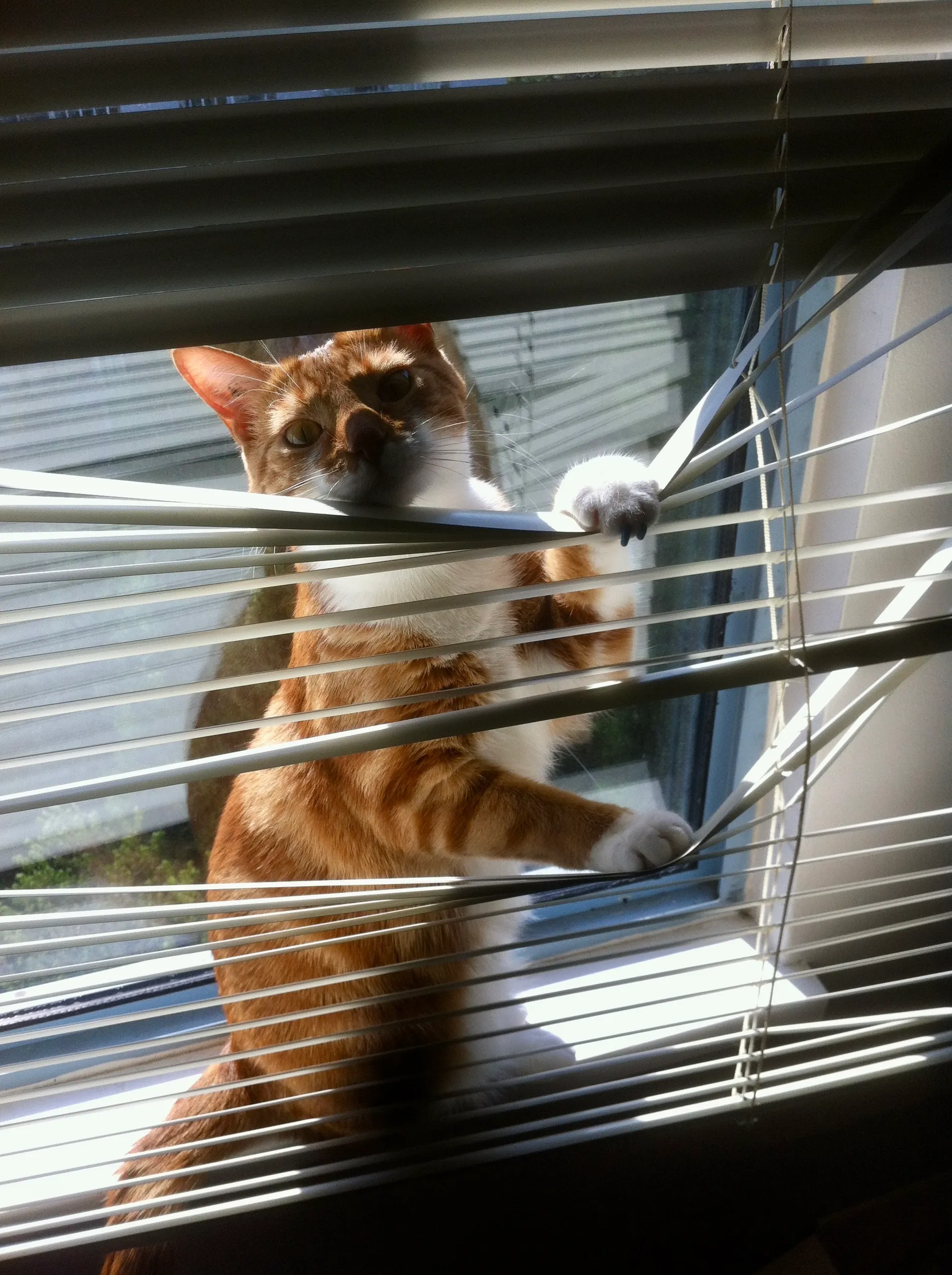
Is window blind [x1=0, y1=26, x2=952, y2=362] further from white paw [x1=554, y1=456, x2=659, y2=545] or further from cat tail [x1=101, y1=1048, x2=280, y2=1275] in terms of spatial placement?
cat tail [x1=101, y1=1048, x2=280, y2=1275]

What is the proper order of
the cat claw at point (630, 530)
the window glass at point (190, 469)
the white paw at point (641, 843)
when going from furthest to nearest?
the window glass at point (190, 469), the white paw at point (641, 843), the cat claw at point (630, 530)

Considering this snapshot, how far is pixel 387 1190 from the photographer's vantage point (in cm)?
90

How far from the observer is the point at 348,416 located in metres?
0.87

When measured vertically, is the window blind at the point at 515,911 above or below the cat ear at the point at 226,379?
below

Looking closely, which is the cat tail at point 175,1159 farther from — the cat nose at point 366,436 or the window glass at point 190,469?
the cat nose at point 366,436

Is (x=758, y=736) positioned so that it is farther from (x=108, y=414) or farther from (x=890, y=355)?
(x=108, y=414)

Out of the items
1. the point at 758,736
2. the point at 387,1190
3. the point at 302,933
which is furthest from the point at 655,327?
the point at 387,1190

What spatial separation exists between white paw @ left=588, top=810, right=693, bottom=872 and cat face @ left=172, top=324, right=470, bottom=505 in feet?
1.31

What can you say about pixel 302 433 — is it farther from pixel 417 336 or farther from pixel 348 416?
pixel 417 336

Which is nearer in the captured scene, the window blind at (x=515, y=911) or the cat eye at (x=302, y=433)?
the window blind at (x=515, y=911)

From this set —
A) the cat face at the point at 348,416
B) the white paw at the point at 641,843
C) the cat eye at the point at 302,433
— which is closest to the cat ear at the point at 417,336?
the cat face at the point at 348,416

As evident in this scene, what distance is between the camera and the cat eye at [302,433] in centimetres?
91

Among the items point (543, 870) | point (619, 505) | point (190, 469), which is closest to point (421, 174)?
point (619, 505)

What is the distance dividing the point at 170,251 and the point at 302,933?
1.76 feet
